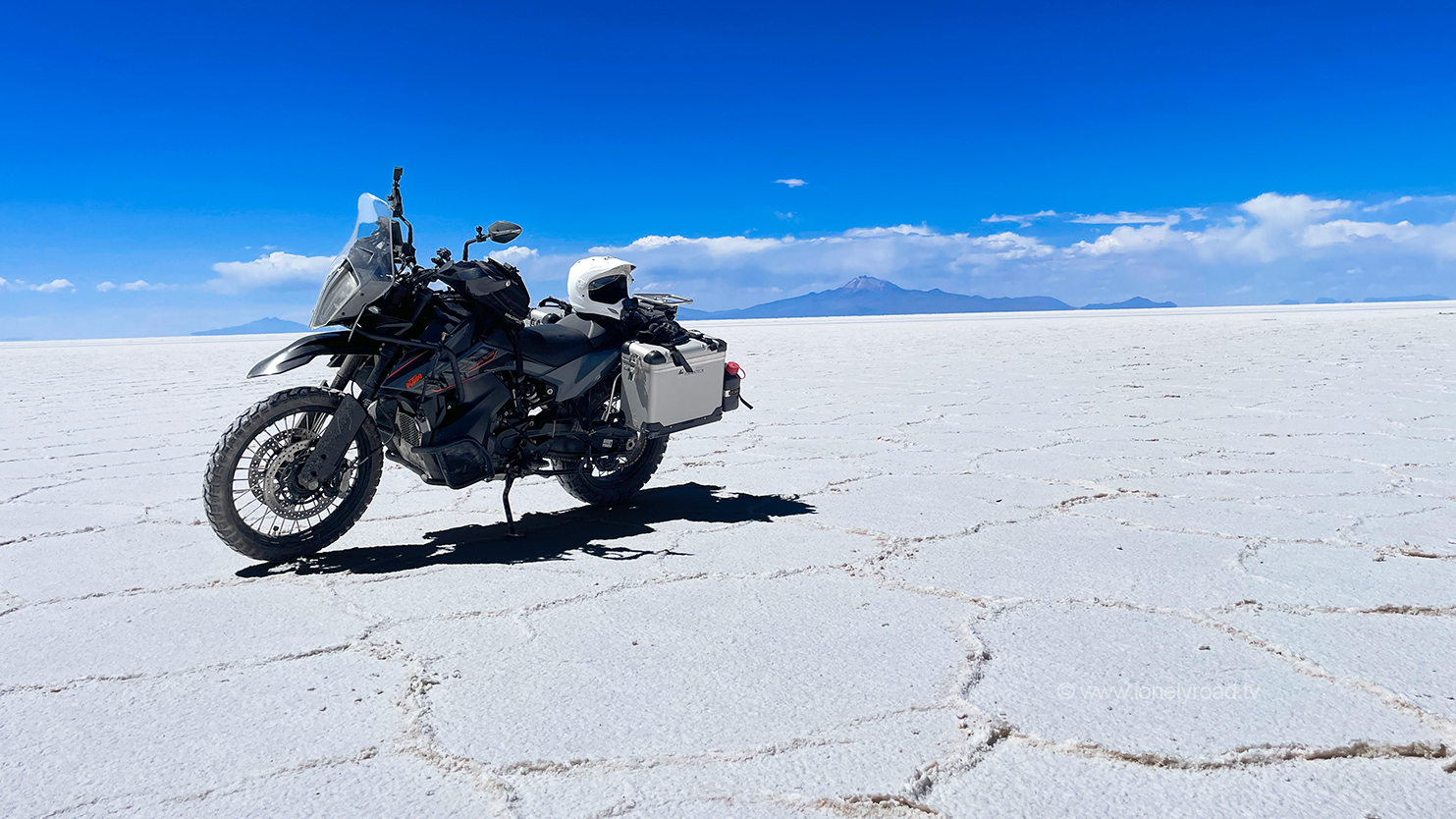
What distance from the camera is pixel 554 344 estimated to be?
3508 millimetres

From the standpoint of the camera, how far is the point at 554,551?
3.09 metres

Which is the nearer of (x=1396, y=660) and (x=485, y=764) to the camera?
(x=485, y=764)

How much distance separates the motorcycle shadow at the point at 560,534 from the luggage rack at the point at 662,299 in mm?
808

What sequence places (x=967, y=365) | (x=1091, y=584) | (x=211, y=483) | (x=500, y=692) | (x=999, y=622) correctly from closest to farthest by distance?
(x=500, y=692) → (x=999, y=622) → (x=1091, y=584) → (x=211, y=483) → (x=967, y=365)

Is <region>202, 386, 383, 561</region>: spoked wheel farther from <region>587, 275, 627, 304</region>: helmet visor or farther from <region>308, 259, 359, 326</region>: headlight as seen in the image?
<region>587, 275, 627, 304</region>: helmet visor

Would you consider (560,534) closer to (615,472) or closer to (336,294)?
(615,472)

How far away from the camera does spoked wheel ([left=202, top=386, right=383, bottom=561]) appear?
279 centimetres

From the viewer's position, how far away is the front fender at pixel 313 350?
2893 mm

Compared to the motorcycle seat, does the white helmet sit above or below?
above

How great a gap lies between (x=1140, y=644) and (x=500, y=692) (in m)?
1.41

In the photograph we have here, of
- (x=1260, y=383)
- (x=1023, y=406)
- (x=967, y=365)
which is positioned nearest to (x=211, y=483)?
(x=1023, y=406)

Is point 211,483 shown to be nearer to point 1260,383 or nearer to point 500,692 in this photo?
point 500,692

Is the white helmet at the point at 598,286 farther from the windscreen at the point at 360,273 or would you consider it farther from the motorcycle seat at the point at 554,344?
the windscreen at the point at 360,273

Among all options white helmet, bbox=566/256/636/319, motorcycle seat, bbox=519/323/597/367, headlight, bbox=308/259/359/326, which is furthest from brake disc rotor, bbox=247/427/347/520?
white helmet, bbox=566/256/636/319
